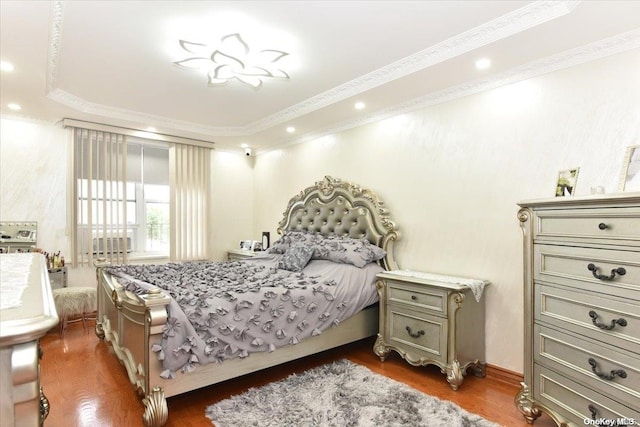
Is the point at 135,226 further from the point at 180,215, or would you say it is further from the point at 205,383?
the point at 205,383

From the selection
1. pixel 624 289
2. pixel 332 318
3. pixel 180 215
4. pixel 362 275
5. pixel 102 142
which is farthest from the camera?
pixel 180 215

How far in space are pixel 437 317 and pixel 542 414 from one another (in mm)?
831

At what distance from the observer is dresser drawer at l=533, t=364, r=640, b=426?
1.60m

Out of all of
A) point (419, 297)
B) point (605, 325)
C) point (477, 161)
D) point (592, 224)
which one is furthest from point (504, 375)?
point (477, 161)

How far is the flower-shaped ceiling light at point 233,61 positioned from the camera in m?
2.48

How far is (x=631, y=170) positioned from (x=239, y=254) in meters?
4.46

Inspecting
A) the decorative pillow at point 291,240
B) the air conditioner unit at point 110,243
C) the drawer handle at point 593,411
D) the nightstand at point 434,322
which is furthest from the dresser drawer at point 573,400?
the air conditioner unit at point 110,243

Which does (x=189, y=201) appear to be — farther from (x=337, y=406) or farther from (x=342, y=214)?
(x=337, y=406)

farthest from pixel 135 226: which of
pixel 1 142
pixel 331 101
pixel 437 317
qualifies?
pixel 437 317

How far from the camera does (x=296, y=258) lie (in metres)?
3.40

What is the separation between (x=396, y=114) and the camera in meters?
3.56

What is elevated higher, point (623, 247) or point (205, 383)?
point (623, 247)

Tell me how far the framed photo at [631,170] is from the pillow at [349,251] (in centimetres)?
193

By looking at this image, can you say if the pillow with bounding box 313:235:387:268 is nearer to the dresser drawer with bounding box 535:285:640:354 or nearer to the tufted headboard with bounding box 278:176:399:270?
the tufted headboard with bounding box 278:176:399:270
